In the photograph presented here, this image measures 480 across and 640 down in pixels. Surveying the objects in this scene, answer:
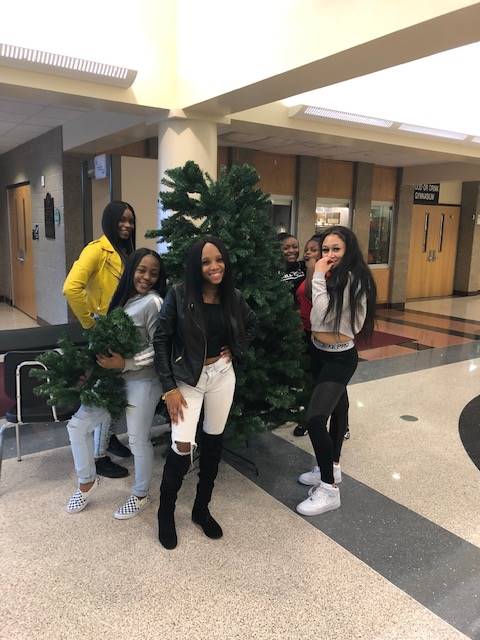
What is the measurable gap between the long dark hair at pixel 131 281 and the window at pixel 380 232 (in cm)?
784

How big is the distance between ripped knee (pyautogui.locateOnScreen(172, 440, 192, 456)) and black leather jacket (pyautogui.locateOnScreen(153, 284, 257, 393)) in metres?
0.25

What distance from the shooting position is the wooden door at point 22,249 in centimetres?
841

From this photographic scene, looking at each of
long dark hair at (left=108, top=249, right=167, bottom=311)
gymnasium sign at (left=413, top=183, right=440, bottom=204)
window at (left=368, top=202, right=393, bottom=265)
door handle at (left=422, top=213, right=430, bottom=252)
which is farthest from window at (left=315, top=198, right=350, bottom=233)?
long dark hair at (left=108, top=249, right=167, bottom=311)

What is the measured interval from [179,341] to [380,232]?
334 inches

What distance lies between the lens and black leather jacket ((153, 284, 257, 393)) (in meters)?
2.29

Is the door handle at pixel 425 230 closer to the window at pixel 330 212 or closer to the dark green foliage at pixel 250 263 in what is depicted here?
the window at pixel 330 212

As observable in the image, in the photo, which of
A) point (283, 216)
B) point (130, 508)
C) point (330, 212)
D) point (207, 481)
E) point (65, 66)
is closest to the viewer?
point (207, 481)

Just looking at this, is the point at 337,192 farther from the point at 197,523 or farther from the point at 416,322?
the point at 197,523

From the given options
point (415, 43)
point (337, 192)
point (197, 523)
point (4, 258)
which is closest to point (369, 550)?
point (197, 523)

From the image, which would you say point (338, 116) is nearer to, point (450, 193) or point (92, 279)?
point (92, 279)

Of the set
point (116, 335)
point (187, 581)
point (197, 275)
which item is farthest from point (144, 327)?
point (187, 581)

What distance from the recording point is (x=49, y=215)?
7137mm

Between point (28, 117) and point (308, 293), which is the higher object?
point (28, 117)

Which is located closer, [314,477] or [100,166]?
[314,477]
